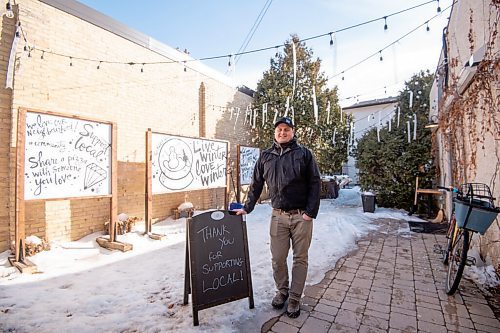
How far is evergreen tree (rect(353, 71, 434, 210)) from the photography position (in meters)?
7.69

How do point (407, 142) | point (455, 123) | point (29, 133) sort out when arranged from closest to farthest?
1. point (29, 133)
2. point (455, 123)
3. point (407, 142)

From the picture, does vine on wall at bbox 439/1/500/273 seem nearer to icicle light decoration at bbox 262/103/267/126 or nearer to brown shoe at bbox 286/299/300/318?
brown shoe at bbox 286/299/300/318

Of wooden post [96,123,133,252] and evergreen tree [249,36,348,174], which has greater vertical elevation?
A: evergreen tree [249,36,348,174]

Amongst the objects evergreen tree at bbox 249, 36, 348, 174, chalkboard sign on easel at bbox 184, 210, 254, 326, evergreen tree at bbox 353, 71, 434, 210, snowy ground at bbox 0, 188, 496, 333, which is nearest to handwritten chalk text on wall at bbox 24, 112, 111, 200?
snowy ground at bbox 0, 188, 496, 333

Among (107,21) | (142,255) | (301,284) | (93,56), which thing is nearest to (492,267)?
(301,284)

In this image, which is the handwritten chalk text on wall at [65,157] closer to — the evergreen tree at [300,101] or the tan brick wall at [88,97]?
the tan brick wall at [88,97]

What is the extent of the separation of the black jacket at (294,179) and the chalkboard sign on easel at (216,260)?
510 millimetres

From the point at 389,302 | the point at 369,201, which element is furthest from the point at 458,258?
the point at 369,201

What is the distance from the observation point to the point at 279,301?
261 cm

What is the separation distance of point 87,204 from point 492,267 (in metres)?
6.33

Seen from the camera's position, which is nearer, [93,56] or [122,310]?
[122,310]

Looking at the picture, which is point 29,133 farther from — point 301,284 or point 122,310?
point 301,284

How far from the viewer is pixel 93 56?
4953 mm

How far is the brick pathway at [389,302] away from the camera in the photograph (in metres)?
2.35
